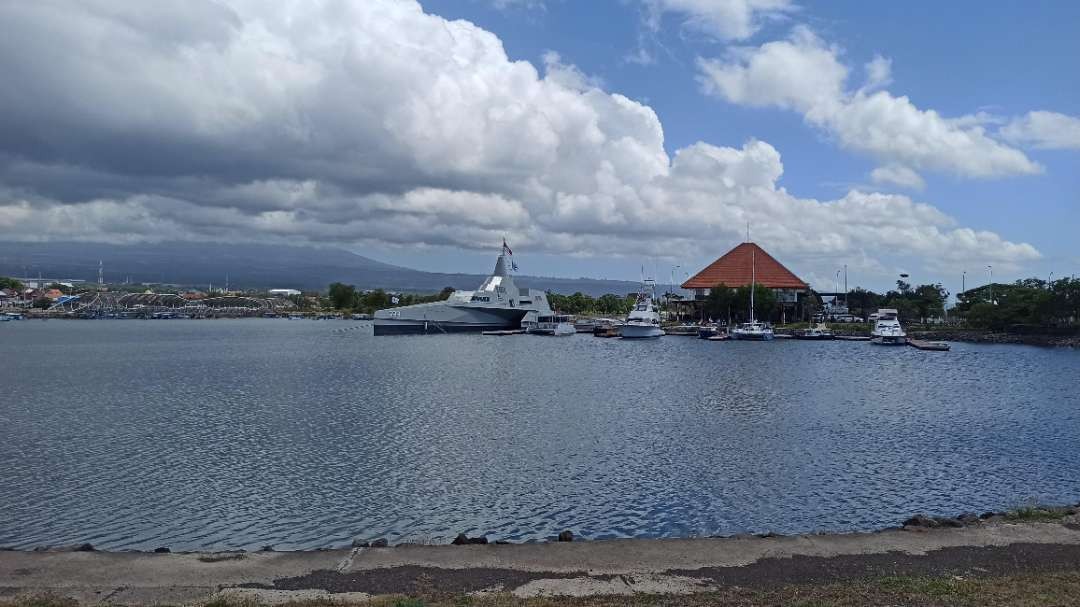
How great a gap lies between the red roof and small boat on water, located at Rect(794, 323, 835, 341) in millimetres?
26639

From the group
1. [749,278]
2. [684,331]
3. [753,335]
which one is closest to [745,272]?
[749,278]

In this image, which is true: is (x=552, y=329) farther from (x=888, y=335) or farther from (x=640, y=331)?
(x=888, y=335)

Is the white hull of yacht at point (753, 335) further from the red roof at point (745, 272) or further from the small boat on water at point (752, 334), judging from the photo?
the red roof at point (745, 272)

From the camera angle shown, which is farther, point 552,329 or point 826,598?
point 552,329

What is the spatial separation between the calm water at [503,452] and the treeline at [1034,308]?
2091 inches

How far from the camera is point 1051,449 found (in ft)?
103

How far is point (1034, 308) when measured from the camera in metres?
112

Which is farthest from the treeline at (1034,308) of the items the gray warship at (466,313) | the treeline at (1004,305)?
the gray warship at (466,313)

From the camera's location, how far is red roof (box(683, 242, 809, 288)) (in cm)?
15325

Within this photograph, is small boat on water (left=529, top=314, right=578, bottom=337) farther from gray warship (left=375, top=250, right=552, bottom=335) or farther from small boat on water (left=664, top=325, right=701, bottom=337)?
small boat on water (left=664, top=325, right=701, bottom=337)

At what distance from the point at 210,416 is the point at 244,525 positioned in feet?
68.6

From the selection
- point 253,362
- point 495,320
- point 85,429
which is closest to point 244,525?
point 85,429

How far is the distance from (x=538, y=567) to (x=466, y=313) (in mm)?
115540

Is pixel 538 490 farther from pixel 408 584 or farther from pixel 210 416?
pixel 210 416
